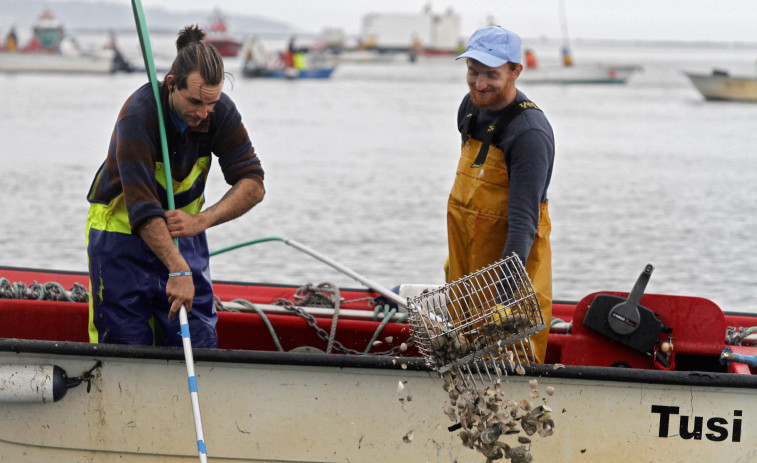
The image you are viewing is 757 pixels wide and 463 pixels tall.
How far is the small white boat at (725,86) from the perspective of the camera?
3609cm

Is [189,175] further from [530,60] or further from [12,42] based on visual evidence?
[12,42]

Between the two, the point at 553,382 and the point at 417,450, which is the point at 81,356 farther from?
the point at 553,382

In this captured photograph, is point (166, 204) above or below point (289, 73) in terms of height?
above

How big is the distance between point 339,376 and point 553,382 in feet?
2.66

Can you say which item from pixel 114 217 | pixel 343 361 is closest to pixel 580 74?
pixel 343 361

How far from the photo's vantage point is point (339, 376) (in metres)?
3.65

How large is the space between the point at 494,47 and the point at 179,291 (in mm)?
1390

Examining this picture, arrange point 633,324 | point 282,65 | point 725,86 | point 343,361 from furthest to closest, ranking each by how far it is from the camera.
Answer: point 282,65 → point 725,86 → point 633,324 → point 343,361

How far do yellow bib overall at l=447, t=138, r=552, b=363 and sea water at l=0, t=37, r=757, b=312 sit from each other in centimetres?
217

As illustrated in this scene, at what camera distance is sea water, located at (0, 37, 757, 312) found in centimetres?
1054

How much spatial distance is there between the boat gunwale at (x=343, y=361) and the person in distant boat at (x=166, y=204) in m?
0.08

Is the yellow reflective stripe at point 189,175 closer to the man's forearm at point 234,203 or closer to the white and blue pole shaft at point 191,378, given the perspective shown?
the man's forearm at point 234,203

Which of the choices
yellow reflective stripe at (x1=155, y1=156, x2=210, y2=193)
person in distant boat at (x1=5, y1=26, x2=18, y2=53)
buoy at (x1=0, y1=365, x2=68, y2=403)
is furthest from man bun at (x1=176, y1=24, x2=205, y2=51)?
person in distant boat at (x1=5, y1=26, x2=18, y2=53)

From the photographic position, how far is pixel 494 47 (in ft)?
10.9
